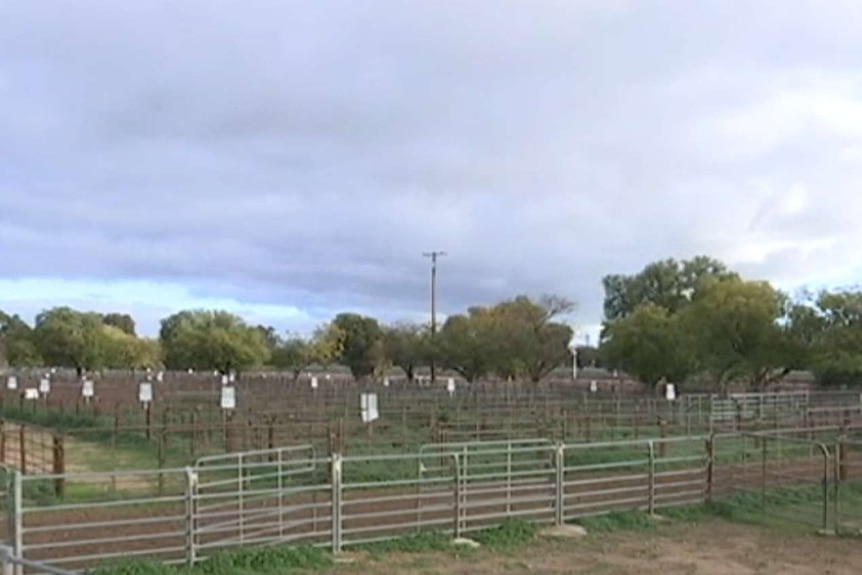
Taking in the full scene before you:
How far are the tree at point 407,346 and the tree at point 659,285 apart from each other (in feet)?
50.8

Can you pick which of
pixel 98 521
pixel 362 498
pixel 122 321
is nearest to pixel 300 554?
pixel 98 521

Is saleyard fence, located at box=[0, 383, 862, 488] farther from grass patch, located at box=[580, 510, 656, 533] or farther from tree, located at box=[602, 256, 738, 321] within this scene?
tree, located at box=[602, 256, 738, 321]

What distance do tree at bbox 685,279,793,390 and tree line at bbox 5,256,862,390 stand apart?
0.18 ft

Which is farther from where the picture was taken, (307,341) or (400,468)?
(307,341)

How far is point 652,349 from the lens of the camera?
57.3m

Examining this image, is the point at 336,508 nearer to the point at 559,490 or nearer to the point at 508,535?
the point at 508,535

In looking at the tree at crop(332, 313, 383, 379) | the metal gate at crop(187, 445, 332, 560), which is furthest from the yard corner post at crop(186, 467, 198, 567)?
the tree at crop(332, 313, 383, 379)

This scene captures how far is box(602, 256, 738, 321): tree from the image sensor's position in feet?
293

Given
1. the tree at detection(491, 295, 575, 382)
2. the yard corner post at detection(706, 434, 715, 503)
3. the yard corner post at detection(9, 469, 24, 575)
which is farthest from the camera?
the tree at detection(491, 295, 575, 382)

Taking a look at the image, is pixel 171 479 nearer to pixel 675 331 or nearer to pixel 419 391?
pixel 419 391

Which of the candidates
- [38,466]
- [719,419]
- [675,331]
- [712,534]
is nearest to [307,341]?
[675,331]

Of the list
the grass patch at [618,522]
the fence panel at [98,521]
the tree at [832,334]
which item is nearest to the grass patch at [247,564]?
the fence panel at [98,521]

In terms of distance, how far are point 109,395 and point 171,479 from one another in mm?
31069

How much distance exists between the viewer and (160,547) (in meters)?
13.2
